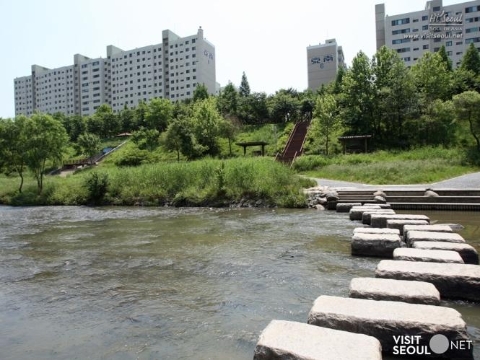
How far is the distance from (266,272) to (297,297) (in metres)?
1.26

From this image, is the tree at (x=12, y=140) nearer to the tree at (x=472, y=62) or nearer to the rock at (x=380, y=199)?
the rock at (x=380, y=199)

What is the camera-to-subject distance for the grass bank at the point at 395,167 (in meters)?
20.0

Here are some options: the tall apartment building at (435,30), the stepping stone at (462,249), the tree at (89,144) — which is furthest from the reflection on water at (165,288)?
the tall apartment building at (435,30)

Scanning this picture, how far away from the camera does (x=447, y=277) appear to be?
4.19m

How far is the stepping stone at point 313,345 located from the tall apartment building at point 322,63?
97.1 meters

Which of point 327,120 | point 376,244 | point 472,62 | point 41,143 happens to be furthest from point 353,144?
point 376,244

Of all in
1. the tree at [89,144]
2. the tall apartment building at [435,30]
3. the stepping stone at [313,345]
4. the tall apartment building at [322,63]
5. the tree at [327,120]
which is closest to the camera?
the stepping stone at [313,345]

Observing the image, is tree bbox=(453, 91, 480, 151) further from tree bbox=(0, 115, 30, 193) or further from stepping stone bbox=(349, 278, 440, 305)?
tree bbox=(0, 115, 30, 193)

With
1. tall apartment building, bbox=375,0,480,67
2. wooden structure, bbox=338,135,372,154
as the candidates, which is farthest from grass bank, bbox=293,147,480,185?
tall apartment building, bbox=375,0,480,67

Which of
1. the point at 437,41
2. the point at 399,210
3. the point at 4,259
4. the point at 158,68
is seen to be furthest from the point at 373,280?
the point at 158,68

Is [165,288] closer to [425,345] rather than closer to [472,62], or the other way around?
[425,345]

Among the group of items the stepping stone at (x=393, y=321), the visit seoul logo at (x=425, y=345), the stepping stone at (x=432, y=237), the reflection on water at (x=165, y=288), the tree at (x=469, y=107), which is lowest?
the reflection on water at (x=165, y=288)

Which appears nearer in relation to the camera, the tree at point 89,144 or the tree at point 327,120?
the tree at point 327,120

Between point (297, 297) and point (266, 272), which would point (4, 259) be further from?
point (297, 297)
